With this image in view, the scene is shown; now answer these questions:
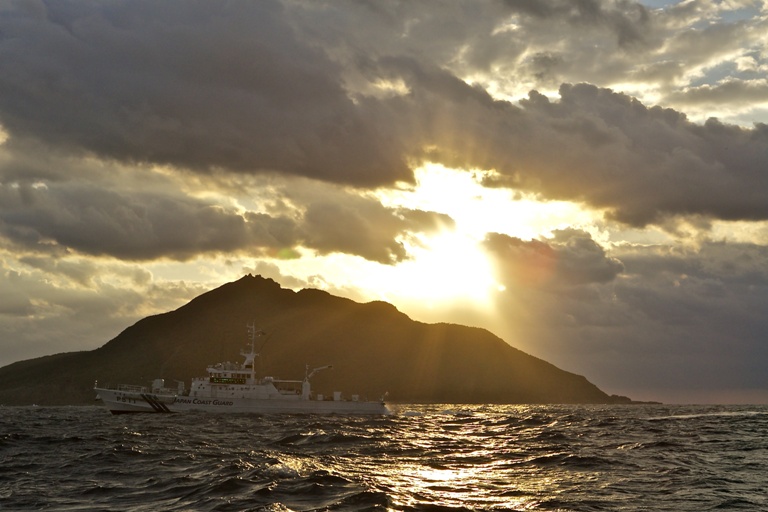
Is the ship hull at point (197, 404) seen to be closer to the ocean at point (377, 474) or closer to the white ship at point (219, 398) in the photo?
the white ship at point (219, 398)

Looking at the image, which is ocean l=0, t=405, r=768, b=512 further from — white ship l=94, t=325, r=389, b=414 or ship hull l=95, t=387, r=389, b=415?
white ship l=94, t=325, r=389, b=414

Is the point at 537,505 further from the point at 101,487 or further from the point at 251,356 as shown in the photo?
the point at 251,356

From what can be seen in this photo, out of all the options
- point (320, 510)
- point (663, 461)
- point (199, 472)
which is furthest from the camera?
point (663, 461)

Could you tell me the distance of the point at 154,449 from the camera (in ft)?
172

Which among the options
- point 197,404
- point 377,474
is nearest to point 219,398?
point 197,404

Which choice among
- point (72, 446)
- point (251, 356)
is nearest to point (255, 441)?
point (72, 446)

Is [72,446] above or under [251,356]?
under

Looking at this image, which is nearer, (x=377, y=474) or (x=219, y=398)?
(x=377, y=474)

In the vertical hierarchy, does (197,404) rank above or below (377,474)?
above

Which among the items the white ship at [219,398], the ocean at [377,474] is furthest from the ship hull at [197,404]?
the ocean at [377,474]

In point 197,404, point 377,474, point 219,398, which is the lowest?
point 377,474

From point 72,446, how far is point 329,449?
21295mm

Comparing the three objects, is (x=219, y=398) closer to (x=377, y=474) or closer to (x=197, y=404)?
(x=197, y=404)

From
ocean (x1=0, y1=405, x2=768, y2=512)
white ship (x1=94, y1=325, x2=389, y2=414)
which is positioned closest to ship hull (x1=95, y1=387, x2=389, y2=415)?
white ship (x1=94, y1=325, x2=389, y2=414)
